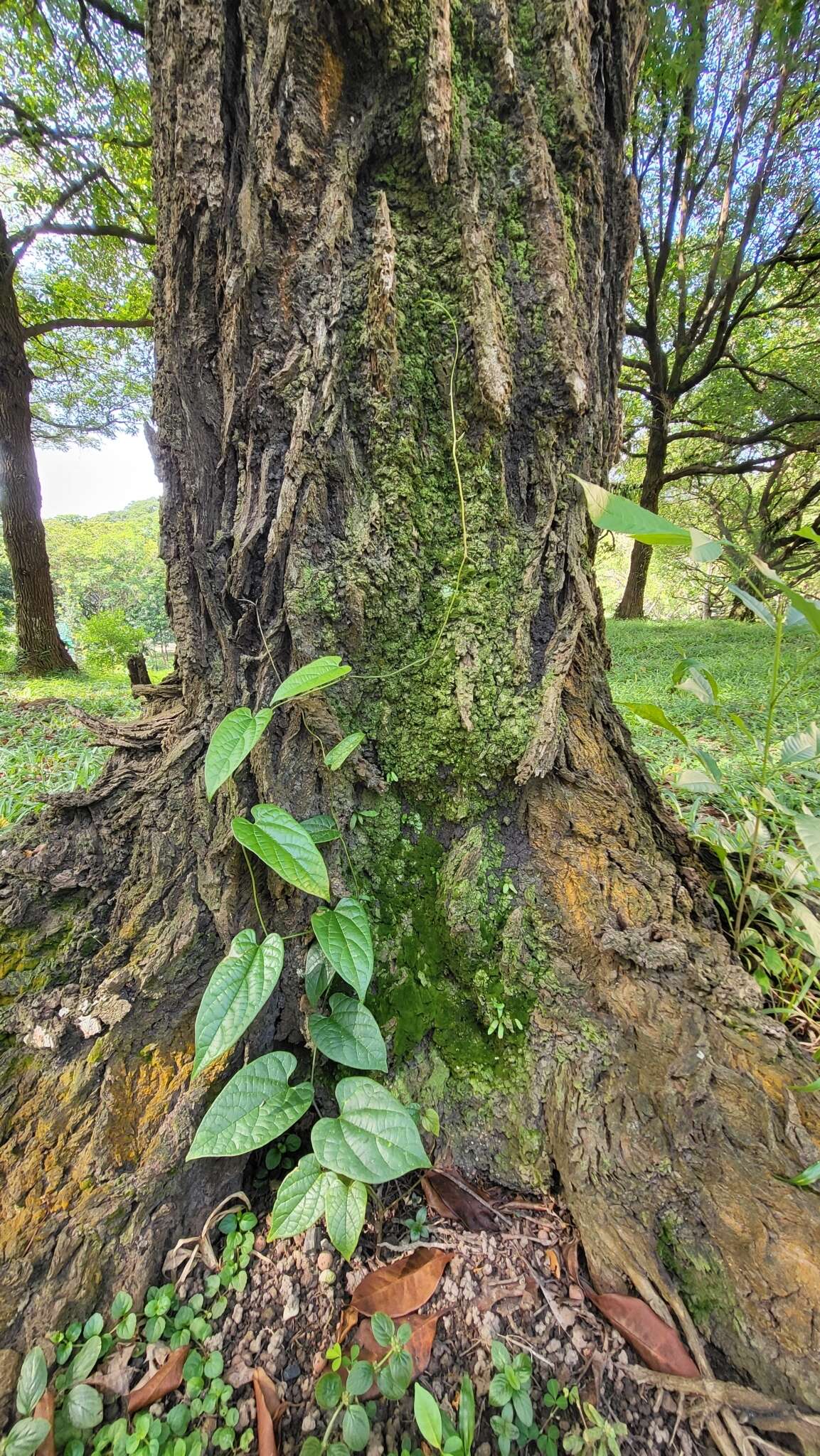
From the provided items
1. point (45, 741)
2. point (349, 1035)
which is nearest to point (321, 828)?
point (349, 1035)

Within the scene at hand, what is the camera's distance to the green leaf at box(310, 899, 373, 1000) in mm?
927

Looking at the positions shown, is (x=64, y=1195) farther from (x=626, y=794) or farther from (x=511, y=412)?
(x=511, y=412)

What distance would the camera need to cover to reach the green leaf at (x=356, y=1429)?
0.76 metres

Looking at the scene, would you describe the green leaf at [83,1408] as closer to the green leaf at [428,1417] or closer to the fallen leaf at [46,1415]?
the fallen leaf at [46,1415]

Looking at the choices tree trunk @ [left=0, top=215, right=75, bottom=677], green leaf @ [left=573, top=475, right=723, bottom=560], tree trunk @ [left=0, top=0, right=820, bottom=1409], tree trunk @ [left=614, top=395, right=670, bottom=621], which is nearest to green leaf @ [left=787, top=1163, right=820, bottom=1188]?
tree trunk @ [left=0, top=0, right=820, bottom=1409]

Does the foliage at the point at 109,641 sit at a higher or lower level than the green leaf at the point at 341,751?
lower

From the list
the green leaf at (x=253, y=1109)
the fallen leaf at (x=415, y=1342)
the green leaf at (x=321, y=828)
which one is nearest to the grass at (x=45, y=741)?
the green leaf at (x=321, y=828)

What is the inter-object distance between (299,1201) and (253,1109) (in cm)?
15

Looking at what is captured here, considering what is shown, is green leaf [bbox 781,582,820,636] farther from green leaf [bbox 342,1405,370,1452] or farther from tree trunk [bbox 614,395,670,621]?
tree trunk [bbox 614,395,670,621]

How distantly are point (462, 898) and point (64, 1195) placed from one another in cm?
82

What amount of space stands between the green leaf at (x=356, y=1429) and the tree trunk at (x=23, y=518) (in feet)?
19.7

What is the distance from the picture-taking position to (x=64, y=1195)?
36.1 inches

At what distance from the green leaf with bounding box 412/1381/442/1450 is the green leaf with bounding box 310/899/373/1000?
19.3 inches

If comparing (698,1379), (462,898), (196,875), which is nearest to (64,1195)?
(196,875)
